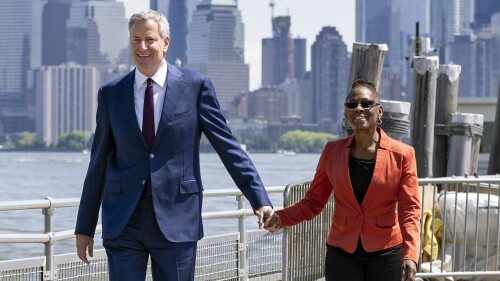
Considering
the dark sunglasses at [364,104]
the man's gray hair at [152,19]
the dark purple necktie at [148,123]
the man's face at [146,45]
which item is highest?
the man's gray hair at [152,19]

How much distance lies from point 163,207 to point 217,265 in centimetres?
554

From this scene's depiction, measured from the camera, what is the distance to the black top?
6.00m

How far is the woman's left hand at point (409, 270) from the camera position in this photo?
588cm

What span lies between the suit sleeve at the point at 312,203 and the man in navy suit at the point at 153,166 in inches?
15.1

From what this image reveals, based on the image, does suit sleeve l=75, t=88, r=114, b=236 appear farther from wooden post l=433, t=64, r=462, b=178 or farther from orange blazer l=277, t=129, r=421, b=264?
wooden post l=433, t=64, r=462, b=178

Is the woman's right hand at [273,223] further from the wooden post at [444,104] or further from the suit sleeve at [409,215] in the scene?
the wooden post at [444,104]

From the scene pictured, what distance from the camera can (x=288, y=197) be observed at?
25.6 feet

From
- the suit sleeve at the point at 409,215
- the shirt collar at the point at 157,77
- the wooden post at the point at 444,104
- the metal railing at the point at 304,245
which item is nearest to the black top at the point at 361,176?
the suit sleeve at the point at 409,215

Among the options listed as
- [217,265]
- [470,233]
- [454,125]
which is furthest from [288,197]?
[454,125]

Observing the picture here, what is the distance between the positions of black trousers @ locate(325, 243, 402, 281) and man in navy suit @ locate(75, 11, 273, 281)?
19.9 inches

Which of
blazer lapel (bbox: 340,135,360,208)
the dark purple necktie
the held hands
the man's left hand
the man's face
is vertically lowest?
the held hands

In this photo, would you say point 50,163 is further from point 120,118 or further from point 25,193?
point 120,118

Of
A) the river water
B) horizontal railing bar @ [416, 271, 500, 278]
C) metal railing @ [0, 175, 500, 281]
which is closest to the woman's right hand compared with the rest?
metal railing @ [0, 175, 500, 281]

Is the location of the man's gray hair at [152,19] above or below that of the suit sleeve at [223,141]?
above
